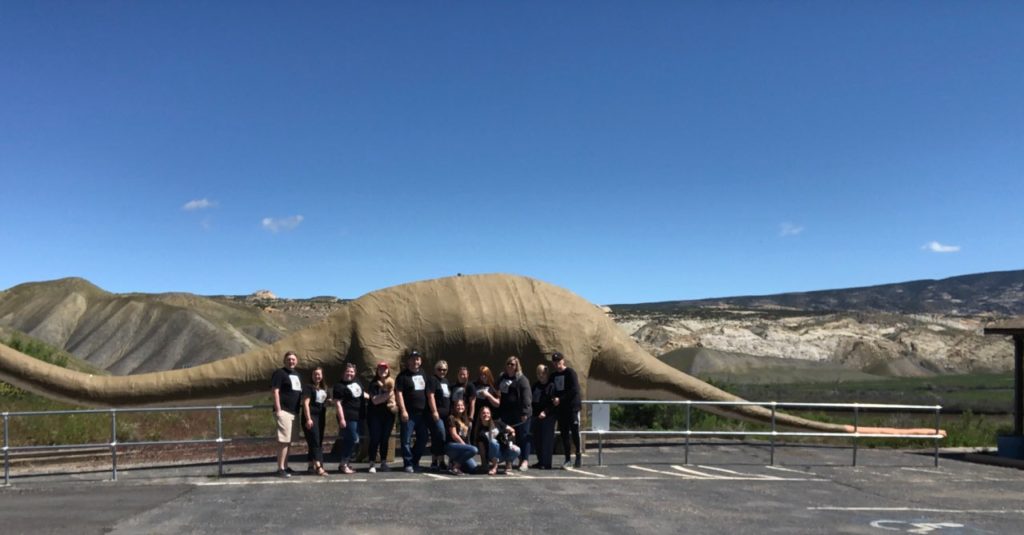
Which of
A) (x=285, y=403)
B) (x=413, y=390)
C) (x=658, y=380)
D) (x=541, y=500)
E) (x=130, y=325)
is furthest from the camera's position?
(x=130, y=325)

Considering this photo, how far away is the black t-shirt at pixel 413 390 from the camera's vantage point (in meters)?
10.5

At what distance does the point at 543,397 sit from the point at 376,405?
2.07 m

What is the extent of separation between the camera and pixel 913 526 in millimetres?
7434

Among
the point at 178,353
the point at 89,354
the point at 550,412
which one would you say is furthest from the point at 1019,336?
the point at 89,354

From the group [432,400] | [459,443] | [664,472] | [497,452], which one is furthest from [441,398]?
[664,472]

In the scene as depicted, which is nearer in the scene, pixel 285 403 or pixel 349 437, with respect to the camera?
pixel 285 403

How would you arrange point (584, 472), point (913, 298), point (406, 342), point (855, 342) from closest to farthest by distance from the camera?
point (584, 472), point (406, 342), point (855, 342), point (913, 298)

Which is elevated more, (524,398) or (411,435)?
(524,398)

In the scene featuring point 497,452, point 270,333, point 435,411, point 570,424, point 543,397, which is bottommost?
point 270,333

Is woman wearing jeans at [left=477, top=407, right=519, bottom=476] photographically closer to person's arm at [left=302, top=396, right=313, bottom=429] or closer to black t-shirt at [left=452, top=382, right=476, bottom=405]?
black t-shirt at [left=452, top=382, right=476, bottom=405]

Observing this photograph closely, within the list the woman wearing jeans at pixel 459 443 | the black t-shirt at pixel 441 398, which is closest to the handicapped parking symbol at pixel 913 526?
the woman wearing jeans at pixel 459 443

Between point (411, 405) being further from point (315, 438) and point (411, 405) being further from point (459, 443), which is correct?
point (315, 438)

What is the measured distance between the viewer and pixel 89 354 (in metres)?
55.3

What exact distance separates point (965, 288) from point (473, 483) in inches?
6478
